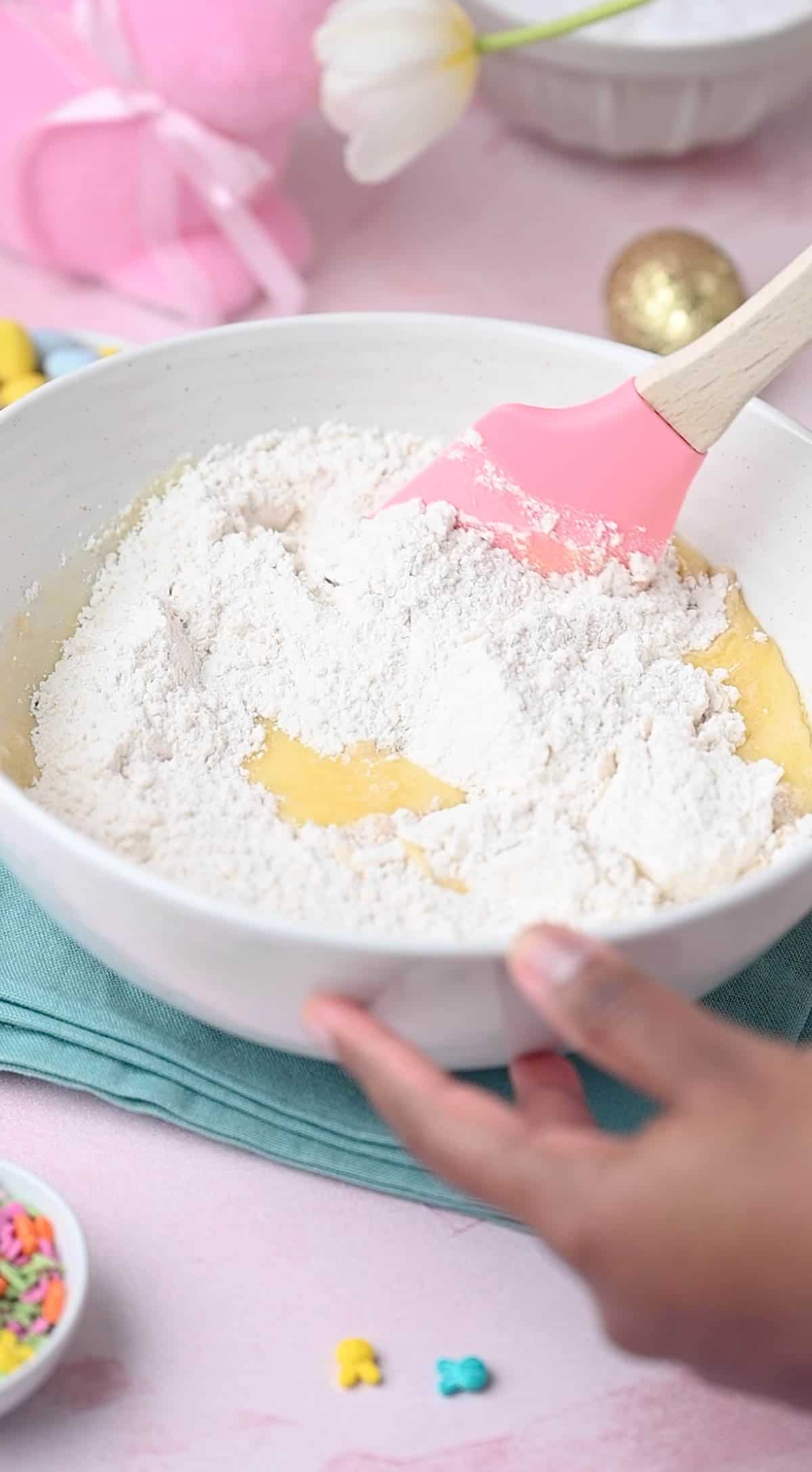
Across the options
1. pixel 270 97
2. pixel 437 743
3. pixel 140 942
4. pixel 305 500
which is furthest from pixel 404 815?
A: pixel 270 97

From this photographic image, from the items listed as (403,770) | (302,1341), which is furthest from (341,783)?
(302,1341)

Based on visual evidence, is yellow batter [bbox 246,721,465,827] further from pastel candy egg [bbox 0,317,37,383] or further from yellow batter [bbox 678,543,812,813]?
pastel candy egg [bbox 0,317,37,383]

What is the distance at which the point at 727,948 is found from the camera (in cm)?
66

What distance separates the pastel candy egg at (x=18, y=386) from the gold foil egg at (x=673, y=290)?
→ 45 centimetres

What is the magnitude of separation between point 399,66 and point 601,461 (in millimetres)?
434

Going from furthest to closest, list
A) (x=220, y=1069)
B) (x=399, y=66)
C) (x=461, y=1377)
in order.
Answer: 1. (x=399, y=66)
2. (x=220, y=1069)
3. (x=461, y=1377)

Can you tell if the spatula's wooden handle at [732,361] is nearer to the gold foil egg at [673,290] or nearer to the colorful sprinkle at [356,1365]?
the gold foil egg at [673,290]

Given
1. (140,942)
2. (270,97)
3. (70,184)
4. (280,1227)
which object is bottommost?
(280,1227)

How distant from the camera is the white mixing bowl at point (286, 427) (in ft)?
2.02

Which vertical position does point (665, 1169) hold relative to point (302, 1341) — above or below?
above

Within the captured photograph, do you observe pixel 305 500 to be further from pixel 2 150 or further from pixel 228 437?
pixel 2 150

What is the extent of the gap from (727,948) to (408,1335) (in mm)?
223

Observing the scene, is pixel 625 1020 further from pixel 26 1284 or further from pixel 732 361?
pixel 732 361

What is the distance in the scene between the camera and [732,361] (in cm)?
85
